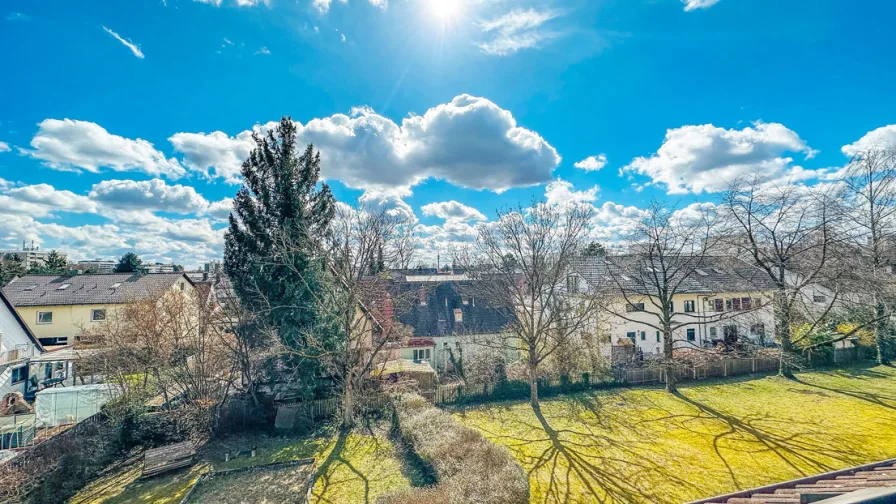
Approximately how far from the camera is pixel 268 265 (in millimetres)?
16578

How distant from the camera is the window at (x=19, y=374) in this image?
19481 millimetres

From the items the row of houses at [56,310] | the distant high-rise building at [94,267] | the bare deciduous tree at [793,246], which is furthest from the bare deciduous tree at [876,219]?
the distant high-rise building at [94,267]

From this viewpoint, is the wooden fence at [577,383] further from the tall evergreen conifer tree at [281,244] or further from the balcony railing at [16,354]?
the balcony railing at [16,354]

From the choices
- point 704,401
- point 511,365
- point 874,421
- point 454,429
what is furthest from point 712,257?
point 454,429

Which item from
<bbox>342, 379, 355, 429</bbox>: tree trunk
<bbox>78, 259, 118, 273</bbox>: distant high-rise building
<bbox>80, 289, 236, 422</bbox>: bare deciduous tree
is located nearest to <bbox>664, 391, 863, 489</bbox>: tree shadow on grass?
<bbox>342, 379, 355, 429</bbox>: tree trunk

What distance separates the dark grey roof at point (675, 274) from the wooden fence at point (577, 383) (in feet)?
14.6

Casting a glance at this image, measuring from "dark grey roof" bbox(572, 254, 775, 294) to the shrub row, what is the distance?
11.5 meters

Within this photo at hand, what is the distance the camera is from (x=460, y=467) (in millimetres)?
9812

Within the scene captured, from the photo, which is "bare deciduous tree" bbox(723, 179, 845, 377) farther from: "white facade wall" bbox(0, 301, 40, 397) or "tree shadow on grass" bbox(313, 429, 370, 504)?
"white facade wall" bbox(0, 301, 40, 397)

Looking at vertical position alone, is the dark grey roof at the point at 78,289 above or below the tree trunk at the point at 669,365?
above

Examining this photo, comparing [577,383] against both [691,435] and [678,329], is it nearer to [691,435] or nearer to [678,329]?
[691,435]

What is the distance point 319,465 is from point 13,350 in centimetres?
1892

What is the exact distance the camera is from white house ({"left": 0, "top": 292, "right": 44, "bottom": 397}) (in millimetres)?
18625

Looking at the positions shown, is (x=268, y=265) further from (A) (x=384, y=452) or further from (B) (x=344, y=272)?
(A) (x=384, y=452)
